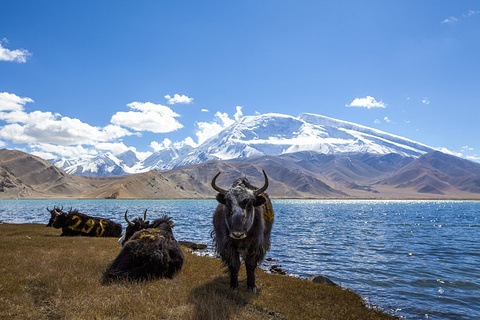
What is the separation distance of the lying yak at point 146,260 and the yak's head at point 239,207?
2.99m

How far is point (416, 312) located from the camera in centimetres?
1019

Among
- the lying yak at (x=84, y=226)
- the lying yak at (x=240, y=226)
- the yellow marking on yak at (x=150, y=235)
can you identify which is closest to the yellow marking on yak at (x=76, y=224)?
the lying yak at (x=84, y=226)

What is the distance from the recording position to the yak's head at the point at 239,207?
25.8ft

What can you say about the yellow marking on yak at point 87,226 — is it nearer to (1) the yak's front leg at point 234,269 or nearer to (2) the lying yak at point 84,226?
(2) the lying yak at point 84,226

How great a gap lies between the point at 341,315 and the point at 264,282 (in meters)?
3.15

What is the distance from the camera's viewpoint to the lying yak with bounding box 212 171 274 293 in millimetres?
8016

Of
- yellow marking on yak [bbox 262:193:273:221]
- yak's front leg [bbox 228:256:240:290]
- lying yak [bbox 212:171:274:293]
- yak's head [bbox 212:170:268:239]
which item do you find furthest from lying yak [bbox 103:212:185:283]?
yellow marking on yak [bbox 262:193:273:221]

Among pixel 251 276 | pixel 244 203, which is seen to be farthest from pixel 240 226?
pixel 251 276

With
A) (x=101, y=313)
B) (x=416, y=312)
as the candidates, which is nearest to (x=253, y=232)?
(x=101, y=313)

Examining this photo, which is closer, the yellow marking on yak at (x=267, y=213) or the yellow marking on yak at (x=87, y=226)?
the yellow marking on yak at (x=267, y=213)

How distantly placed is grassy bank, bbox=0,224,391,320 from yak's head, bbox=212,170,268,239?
190 cm

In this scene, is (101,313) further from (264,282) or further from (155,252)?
(264,282)

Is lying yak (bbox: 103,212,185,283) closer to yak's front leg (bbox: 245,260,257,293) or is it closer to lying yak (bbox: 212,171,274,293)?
lying yak (bbox: 212,171,274,293)

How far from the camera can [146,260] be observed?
31.3ft
